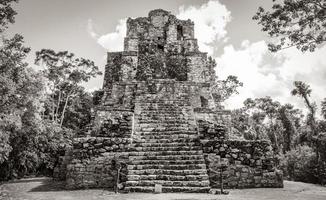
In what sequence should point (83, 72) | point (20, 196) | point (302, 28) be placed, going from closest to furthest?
point (20, 196) → point (302, 28) → point (83, 72)

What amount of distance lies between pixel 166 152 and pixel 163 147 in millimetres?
261

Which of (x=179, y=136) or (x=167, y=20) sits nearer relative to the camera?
(x=179, y=136)

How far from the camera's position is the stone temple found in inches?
283

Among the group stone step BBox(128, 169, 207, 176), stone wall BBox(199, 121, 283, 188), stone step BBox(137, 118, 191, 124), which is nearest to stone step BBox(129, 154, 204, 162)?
stone wall BBox(199, 121, 283, 188)

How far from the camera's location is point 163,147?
8.17 metres

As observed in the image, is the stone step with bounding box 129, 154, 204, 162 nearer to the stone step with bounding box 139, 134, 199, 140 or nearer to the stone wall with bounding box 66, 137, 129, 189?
the stone wall with bounding box 66, 137, 129, 189

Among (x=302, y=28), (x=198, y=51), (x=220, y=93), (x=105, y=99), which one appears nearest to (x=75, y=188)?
(x=105, y=99)

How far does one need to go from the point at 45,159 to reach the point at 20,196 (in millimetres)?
7781

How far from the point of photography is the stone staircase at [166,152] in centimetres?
678

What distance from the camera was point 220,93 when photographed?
69.2ft

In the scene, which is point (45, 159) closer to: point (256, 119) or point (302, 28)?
point (302, 28)

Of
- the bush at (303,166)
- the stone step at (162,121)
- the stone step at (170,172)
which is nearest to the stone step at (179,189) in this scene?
the stone step at (170,172)

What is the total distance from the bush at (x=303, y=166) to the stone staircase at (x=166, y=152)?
25.8ft

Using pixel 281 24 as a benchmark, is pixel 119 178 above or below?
below
